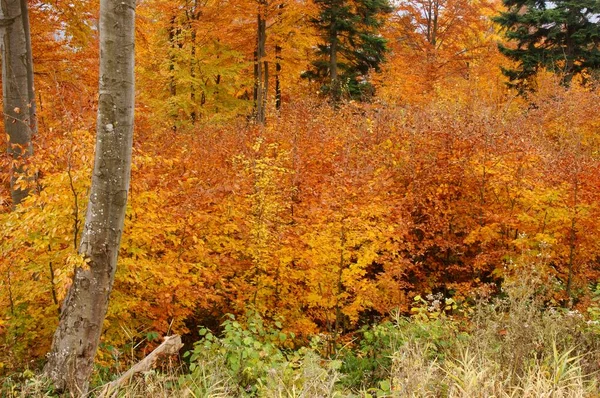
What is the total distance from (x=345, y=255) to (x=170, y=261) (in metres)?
2.26

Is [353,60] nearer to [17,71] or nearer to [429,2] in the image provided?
[429,2]

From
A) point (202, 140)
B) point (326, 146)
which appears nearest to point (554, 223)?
point (326, 146)

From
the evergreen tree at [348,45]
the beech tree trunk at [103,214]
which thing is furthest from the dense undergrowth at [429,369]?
the evergreen tree at [348,45]

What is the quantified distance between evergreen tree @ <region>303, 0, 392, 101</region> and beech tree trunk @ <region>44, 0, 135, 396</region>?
47.2ft

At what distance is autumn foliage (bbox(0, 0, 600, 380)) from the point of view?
4758mm

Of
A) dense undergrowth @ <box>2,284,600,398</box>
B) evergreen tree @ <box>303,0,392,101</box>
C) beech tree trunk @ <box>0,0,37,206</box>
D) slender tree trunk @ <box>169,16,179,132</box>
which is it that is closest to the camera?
dense undergrowth @ <box>2,284,600,398</box>

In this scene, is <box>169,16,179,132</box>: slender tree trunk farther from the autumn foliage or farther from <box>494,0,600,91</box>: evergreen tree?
<box>494,0,600,91</box>: evergreen tree

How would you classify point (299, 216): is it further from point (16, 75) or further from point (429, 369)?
point (16, 75)

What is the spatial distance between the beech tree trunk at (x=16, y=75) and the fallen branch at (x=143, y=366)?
3.06 metres

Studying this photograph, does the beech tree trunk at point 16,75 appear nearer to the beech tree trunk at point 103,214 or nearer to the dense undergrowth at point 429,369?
the beech tree trunk at point 103,214

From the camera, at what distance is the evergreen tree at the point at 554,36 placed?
16.8 metres

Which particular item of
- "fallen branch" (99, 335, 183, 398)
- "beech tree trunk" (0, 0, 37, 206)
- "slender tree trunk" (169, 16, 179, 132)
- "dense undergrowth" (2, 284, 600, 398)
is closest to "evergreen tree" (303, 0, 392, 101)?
"slender tree trunk" (169, 16, 179, 132)

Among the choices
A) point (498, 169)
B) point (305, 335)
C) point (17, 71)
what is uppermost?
point (17, 71)

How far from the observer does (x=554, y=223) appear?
7227 mm
